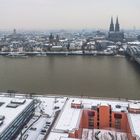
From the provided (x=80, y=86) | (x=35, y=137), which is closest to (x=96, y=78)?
(x=80, y=86)

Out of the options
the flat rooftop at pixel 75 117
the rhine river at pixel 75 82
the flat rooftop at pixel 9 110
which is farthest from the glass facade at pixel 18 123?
the rhine river at pixel 75 82

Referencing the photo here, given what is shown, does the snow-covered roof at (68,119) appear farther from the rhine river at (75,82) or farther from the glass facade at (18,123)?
the rhine river at (75,82)

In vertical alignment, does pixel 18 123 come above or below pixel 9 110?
below

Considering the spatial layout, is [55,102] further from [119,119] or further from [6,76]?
[6,76]

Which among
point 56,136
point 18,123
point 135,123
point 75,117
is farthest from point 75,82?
point 56,136

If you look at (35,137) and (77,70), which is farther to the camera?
(77,70)

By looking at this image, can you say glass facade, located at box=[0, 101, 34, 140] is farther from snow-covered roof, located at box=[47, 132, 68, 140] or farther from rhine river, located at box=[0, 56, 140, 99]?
rhine river, located at box=[0, 56, 140, 99]

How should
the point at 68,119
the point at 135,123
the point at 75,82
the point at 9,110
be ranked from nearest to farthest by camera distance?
1. the point at 135,123
2. the point at 68,119
3. the point at 9,110
4. the point at 75,82

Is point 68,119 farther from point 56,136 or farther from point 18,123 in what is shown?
point 18,123
